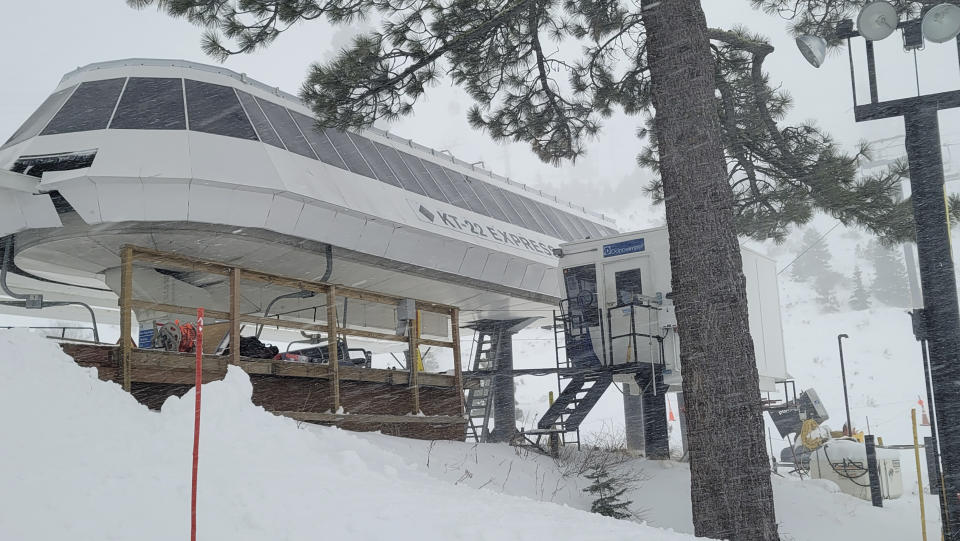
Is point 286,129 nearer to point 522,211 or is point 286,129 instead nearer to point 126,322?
point 126,322

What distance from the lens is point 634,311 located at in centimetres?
1541

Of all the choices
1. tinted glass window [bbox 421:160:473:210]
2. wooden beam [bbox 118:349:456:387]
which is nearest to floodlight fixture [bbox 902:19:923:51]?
wooden beam [bbox 118:349:456:387]

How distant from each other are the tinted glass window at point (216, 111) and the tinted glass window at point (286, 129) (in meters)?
0.60

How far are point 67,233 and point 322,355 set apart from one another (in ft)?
15.7

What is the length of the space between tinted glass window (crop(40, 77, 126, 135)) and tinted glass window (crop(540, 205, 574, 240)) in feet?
36.8

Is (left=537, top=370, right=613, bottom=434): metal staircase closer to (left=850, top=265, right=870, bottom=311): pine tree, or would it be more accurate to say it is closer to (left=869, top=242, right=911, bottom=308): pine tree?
(left=850, top=265, right=870, bottom=311): pine tree

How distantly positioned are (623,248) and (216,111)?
7.57 m

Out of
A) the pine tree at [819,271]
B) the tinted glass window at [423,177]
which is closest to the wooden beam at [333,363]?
the tinted glass window at [423,177]

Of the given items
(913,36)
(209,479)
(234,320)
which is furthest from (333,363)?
(913,36)

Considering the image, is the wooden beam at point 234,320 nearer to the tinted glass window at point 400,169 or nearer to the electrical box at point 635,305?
the tinted glass window at point 400,169

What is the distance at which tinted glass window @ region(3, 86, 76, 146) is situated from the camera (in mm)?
12648

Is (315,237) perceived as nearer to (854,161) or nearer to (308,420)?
(308,420)

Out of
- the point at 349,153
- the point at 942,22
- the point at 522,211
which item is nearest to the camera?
the point at 942,22

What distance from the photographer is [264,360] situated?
11227mm
